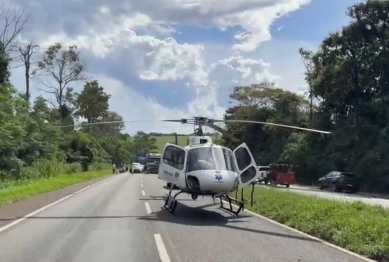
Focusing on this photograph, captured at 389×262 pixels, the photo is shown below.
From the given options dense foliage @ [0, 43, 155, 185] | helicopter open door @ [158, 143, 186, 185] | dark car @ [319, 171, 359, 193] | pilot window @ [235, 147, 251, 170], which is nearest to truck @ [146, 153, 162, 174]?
dense foliage @ [0, 43, 155, 185]

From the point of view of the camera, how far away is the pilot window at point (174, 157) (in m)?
19.1

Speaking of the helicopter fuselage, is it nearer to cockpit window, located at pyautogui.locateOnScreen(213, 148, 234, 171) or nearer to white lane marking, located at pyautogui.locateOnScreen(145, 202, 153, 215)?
cockpit window, located at pyautogui.locateOnScreen(213, 148, 234, 171)

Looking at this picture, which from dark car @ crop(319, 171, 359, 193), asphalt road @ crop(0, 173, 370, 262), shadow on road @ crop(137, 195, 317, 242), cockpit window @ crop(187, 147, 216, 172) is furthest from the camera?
dark car @ crop(319, 171, 359, 193)

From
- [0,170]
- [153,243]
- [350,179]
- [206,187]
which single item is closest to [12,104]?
[0,170]

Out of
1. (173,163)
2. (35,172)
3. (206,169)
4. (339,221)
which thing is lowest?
(339,221)

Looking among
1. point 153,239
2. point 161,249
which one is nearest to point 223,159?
point 153,239

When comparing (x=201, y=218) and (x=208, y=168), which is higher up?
(x=208, y=168)

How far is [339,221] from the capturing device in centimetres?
1400

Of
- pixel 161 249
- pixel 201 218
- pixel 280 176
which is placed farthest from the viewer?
pixel 280 176

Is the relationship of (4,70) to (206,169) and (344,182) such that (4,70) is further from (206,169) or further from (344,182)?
(206,169)

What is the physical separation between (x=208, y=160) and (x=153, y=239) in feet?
20.6

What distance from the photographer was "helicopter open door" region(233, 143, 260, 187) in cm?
1911

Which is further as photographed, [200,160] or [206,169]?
[200,160]

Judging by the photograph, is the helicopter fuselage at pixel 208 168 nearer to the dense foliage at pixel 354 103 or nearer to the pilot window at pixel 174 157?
the pilot window at pixel 174 157
